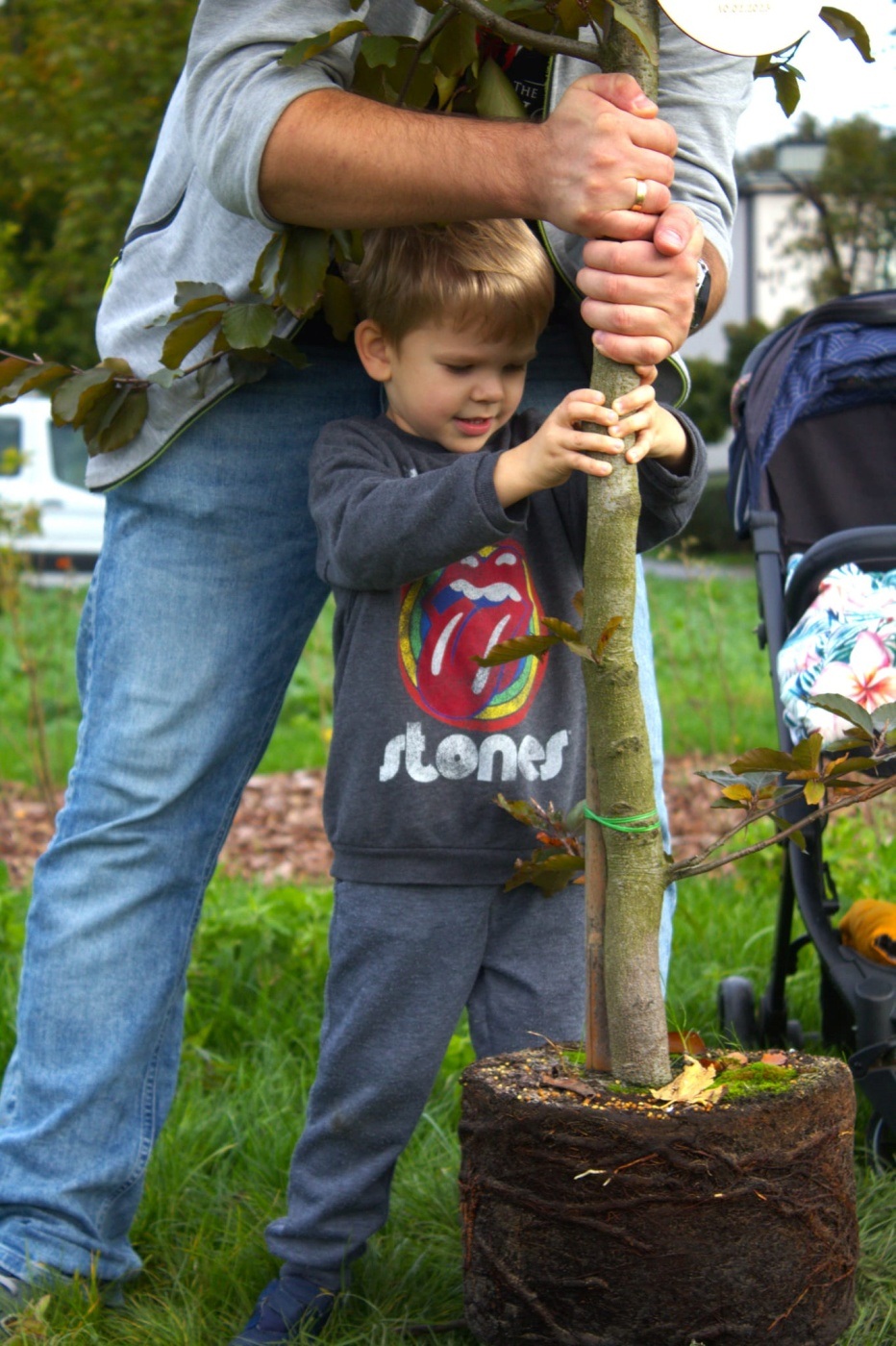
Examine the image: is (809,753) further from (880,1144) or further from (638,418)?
(880,1144)

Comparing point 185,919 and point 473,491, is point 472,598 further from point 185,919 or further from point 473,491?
point 185,919

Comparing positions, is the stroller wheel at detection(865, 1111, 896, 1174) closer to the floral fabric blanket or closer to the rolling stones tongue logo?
the floral fabric blanket

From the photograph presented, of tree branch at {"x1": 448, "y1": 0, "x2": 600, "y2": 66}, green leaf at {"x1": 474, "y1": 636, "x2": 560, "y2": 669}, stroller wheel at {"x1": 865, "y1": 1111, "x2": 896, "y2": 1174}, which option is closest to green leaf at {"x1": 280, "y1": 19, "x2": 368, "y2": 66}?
tree branch at {"x1": 448, "y1": 0, "x2": 600, "y2": 66}

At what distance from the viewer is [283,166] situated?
1774mm

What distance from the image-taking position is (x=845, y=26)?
170 cm

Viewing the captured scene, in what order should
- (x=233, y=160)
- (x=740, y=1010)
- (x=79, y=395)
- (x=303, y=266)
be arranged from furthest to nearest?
(x=740, y=1010), (x=79, y=395), (x=303, y=266), (x=233, y=160)

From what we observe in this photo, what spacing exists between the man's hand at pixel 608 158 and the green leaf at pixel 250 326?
55 cm

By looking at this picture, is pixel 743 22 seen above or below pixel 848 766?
above

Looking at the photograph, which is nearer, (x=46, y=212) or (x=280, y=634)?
(x=280, y=634)

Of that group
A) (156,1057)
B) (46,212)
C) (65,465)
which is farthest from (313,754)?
(46,212)

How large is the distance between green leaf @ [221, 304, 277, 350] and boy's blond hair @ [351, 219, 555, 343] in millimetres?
163

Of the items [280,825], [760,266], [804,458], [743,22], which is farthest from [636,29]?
[760,266]

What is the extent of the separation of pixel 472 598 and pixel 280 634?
1.24ft

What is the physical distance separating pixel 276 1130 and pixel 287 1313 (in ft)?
2.05
